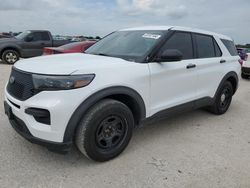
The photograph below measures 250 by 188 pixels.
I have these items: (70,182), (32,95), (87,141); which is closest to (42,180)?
(70,182)

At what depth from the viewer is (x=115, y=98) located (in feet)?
11.3

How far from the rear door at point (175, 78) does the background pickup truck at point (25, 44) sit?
10.5 metres

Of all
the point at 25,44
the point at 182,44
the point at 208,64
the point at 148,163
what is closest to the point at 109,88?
the point at 148,163

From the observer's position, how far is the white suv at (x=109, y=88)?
9.34 feet

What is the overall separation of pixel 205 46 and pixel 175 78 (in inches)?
Result: 49.7

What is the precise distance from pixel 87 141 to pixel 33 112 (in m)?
0.68

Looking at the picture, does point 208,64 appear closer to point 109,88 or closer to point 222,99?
point 222,99

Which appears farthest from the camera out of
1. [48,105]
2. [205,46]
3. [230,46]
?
[230,46]

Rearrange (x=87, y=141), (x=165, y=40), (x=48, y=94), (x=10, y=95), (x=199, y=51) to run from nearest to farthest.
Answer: (x=48, y=94), (x=87, y=141), (x=10, y=95), (x=165, y=40), (x=199, y=51)

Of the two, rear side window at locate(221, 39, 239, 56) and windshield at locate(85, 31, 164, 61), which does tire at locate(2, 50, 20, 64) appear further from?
rear side window at locate(221, 39, 239, 56)

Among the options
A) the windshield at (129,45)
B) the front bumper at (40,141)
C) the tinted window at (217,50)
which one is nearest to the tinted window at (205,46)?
the tinted window at (217,50)

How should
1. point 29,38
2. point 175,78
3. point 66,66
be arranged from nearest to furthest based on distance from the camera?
1. point 66,66
2. point 175,78
3. point 29,38

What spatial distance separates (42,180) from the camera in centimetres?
289

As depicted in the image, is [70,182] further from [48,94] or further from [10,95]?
[10,95]
